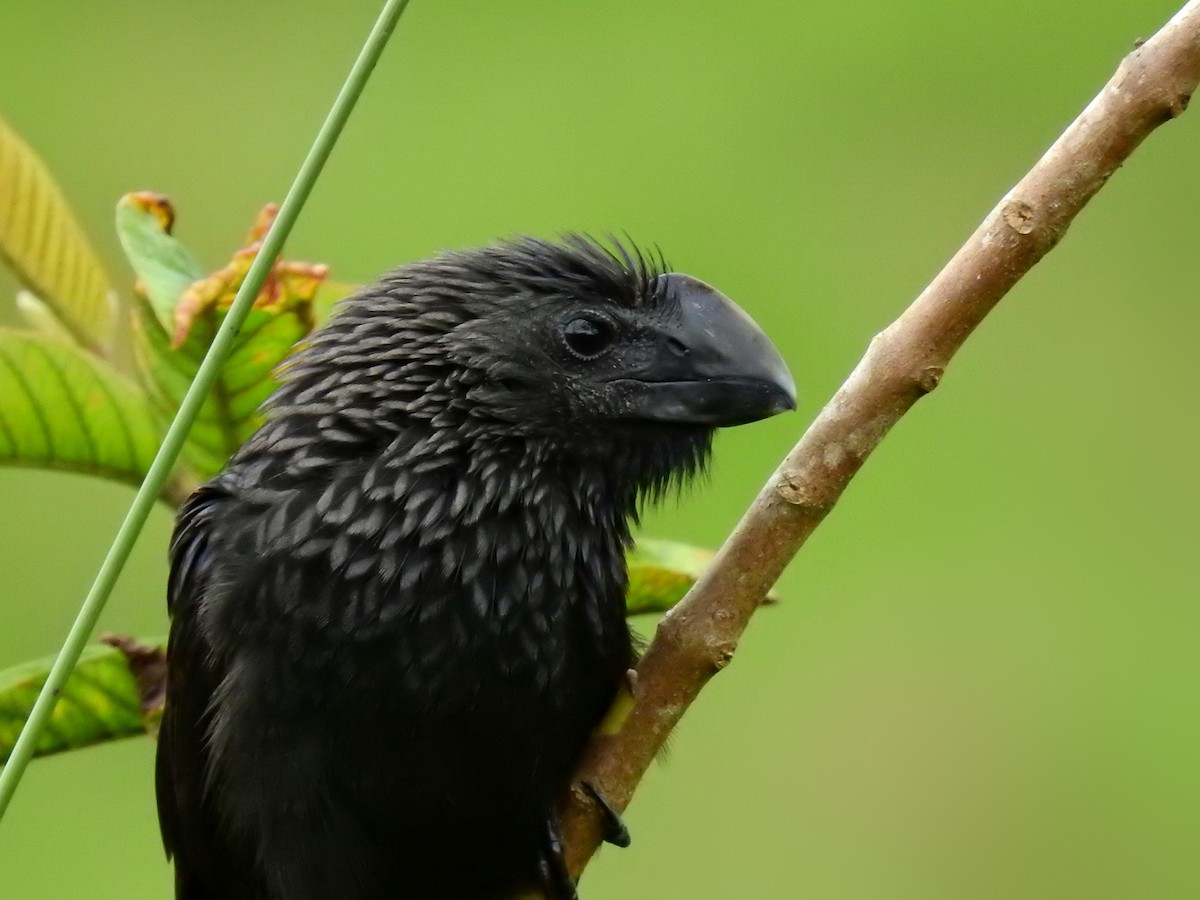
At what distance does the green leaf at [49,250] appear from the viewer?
228 centimetres

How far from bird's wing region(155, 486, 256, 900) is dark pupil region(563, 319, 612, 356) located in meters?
0.51

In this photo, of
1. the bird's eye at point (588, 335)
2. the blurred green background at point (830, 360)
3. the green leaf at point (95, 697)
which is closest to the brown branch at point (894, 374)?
the bird's eye at point (588, 335)

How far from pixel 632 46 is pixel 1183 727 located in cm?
244

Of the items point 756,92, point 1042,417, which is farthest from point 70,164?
point 1042,417

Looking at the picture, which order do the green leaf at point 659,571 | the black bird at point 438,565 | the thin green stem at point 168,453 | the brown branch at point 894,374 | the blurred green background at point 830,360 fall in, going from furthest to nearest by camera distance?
the blurred green background at point 830,360 < the green leaf at point 659,571 < the black bird at point 438,565 < the brown branch at point 894,374 < the thin green stem at point 168,453

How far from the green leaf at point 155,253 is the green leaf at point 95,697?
1.48 feet

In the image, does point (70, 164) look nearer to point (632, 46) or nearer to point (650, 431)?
point (632, 46)

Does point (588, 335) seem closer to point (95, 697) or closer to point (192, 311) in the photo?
point (192, 311)

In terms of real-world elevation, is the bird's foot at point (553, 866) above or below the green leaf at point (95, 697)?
above

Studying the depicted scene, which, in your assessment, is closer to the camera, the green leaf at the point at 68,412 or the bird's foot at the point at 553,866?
the green leaf at the point at 68,412

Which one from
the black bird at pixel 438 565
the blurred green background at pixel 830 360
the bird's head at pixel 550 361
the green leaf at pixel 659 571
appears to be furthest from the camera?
the blurred green background at pixel 830 360

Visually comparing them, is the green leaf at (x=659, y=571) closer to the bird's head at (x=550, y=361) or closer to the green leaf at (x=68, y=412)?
the bird's head at (x=550, y=361)

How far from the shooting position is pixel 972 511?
4.79 m

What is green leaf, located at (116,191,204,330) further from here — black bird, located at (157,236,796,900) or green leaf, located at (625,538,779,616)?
green leaf, located at (625,538,779,616)
